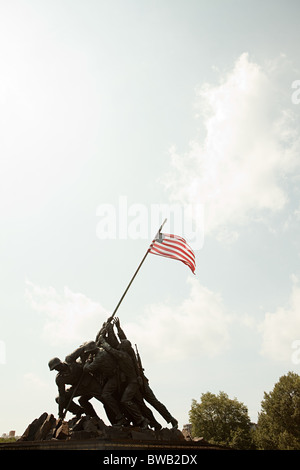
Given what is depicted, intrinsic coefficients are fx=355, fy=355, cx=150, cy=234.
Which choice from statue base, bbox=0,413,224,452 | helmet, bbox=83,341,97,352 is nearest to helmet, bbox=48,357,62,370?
helmet, bbox=83,341,97,352

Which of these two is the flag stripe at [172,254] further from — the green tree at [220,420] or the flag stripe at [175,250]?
the green tree at [220,420]

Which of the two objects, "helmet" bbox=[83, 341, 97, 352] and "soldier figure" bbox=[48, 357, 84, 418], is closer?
"soldier figure" bbox=[48, 357, 84, 418]

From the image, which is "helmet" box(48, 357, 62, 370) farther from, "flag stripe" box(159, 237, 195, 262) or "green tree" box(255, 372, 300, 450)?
"green tree" box(255, 372, 300, 450)

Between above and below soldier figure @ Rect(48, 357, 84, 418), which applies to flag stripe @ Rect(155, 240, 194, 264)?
above

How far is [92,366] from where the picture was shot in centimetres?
1273

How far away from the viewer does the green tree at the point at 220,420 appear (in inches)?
1495

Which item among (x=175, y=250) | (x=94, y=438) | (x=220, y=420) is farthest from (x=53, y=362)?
(x=220, y=420)

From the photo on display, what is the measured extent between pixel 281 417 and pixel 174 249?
26.9m

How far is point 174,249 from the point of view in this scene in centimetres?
1652

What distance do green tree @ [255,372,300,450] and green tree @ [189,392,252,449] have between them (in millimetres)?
2780

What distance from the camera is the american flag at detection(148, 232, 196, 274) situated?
16438 mm

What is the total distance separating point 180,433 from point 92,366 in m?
3.88

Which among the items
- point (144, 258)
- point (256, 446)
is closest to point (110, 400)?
point (144, 258)
